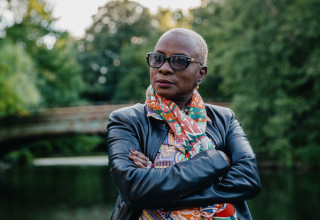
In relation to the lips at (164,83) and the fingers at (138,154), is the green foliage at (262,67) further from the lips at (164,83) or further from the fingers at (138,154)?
the fingers at (138,154)

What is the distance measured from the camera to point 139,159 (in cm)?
182

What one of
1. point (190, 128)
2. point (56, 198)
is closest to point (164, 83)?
point (190, 128)

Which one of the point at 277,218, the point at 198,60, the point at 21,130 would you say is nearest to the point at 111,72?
the point at 21,130

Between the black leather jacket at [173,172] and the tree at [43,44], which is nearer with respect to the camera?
the black leather jacket at [173,172]

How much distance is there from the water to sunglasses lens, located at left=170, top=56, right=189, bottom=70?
27.3 ft

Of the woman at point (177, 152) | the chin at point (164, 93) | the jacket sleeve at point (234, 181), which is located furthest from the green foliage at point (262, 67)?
the chin at point (164, 93)

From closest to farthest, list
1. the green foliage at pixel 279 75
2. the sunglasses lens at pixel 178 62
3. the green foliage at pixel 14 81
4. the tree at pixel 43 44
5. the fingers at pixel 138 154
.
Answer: the fingers at pixel 138 154, the sunglasses lens at pixel 178 62, the green foliage at pixel 279 75, the green foliage at pixel 14 81, the tree at pixel 43 44

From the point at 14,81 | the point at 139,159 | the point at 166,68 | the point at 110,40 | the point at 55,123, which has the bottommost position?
the point at 55,123

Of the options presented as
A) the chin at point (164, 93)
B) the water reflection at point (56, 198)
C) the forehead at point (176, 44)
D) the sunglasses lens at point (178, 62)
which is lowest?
the water reflection at point (56, 198)

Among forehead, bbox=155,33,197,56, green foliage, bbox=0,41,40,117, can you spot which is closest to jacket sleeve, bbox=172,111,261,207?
forehead, bbox=155,33,197,56

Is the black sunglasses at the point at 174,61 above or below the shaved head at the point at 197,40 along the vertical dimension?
below

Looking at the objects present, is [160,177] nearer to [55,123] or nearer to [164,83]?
[164,83]

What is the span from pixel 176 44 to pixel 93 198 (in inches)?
488

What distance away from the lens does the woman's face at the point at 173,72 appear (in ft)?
6.40
